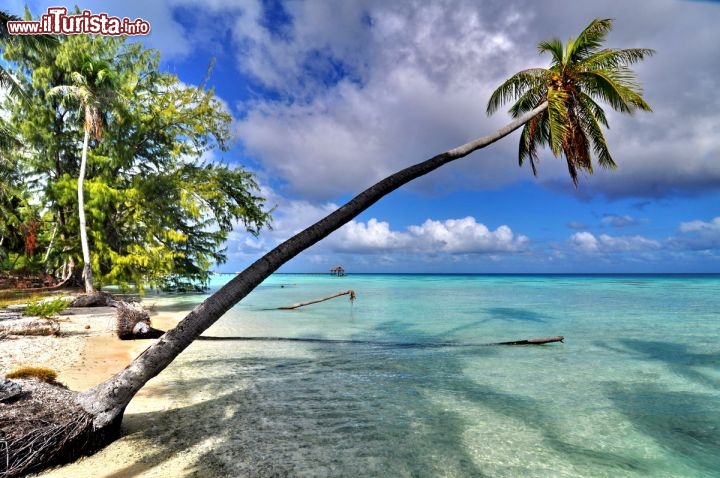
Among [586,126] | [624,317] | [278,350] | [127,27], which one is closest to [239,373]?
[278,350]

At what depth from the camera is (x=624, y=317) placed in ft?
73.0

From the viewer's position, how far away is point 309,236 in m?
5.62

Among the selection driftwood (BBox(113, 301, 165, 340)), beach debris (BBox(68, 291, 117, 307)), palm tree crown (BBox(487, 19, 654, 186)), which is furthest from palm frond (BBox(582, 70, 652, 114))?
beach debris (BBox(68, 291, 117, 307))

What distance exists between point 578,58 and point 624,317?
1705cm

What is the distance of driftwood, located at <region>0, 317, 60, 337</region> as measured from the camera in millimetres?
A: 11305

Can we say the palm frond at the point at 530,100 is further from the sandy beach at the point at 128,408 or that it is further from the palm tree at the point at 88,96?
the palm tree at the point at 88,96

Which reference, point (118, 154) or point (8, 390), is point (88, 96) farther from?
point (8, 390)

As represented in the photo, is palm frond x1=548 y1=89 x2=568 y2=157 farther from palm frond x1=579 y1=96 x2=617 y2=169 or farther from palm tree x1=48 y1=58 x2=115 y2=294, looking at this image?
palm tree x1=48 y1=58 x2=115 y2=294

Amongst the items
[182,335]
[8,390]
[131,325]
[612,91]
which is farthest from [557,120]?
[131,325]

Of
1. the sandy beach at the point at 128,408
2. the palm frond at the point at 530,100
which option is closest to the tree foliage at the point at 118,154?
the sandy beach at the point at 128,408

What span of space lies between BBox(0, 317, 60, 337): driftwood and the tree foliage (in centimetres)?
1021

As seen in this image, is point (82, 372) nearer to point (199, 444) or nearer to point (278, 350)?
point (199, 444)

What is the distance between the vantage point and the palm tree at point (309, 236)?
4.88 meters

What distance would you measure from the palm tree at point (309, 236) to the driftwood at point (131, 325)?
27.2ft
